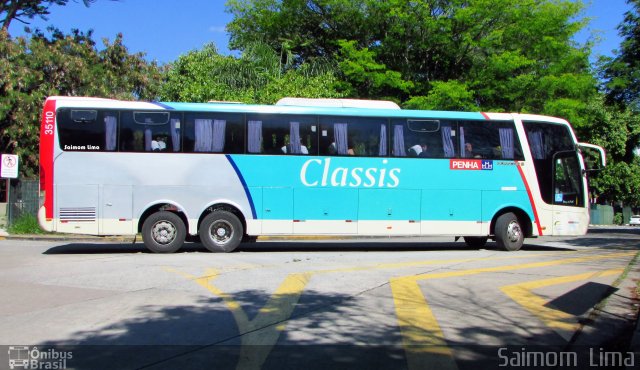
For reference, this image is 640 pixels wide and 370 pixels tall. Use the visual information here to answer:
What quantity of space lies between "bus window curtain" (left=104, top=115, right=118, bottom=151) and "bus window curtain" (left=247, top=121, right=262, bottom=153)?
322 cm

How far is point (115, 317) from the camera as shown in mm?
6285

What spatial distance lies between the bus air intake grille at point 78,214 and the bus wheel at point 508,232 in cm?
1040

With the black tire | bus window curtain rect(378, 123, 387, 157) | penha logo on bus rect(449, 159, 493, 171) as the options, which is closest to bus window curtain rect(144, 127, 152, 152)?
bus window curtain rect(378, 123, 387, 157)

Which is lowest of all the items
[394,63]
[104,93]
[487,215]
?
[487,215]

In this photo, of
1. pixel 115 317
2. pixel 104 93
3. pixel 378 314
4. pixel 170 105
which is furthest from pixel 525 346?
pixel 104 93

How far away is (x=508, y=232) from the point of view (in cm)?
1449

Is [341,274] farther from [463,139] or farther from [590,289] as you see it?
[463,139]

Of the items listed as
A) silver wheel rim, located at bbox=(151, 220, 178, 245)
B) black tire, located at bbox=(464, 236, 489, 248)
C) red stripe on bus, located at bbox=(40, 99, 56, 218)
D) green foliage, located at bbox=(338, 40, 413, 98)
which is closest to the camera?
red stripe on bus, located at bbox=(40, 99, 56, 218)

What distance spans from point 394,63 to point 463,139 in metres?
15.1

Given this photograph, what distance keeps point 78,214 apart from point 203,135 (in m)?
3.51

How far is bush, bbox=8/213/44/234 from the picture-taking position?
770 inches

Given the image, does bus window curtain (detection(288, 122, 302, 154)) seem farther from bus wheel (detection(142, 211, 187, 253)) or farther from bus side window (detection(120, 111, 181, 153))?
bus wheel (detection(142, 211, 187, 253))

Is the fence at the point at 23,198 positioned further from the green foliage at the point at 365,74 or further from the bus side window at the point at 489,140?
the bus side window at the point at 489,140

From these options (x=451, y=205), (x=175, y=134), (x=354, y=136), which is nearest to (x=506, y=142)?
(x=451, y=205)
